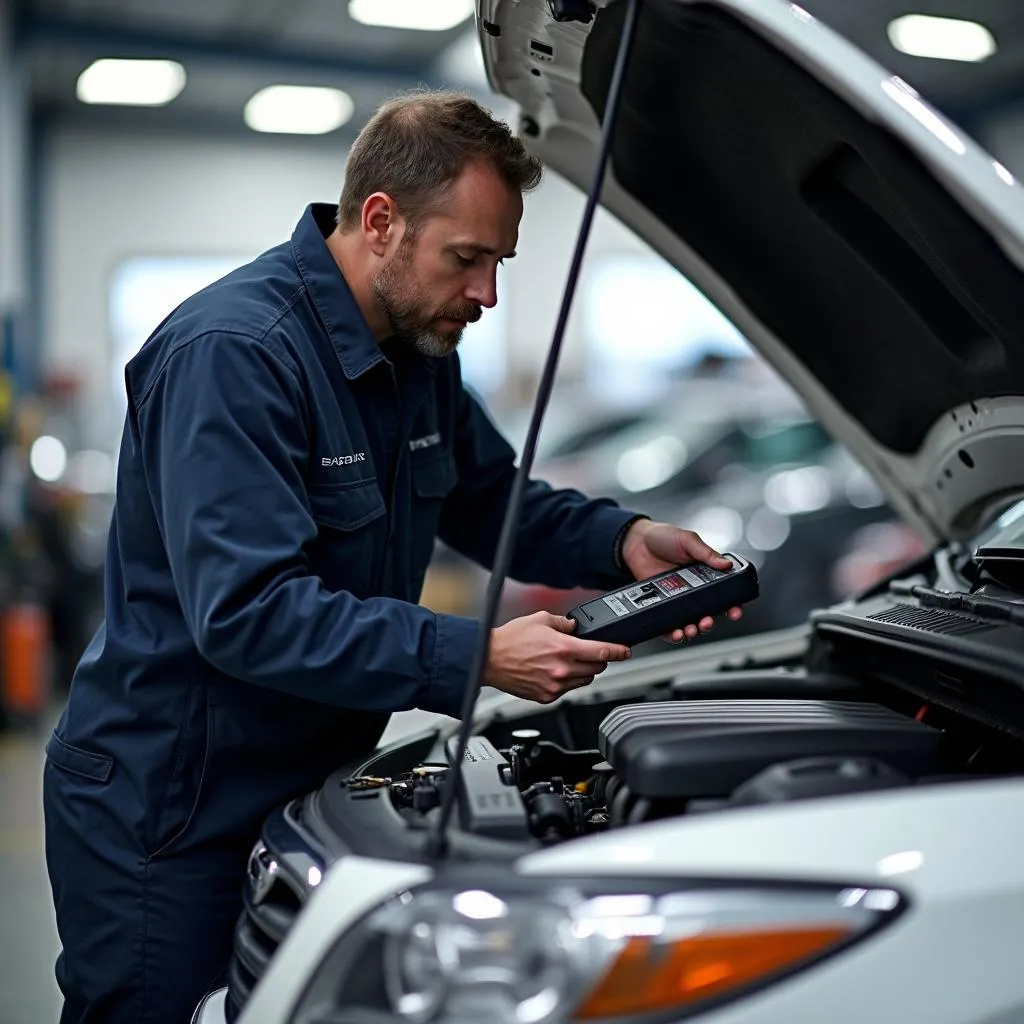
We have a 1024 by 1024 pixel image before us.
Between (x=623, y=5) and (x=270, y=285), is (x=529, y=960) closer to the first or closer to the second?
(x=270, y=285)

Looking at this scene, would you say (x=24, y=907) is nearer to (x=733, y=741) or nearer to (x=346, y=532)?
(x=346, y=532)

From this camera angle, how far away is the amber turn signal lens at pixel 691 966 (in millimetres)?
1151

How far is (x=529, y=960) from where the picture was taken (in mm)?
1178

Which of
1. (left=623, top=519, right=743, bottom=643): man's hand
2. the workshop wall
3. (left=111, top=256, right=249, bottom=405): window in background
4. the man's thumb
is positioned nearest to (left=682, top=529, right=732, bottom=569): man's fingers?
(left=623, top=519, right=743, bottom=643): man's hand

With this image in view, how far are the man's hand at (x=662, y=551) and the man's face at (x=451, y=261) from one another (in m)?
0.47

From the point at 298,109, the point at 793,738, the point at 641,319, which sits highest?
the point at 298,109

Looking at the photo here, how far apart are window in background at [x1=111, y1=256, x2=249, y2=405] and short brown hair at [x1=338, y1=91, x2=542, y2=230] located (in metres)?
12.2

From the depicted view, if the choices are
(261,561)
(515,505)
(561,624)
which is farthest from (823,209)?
(261,561)

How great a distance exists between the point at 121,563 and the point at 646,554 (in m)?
0.82

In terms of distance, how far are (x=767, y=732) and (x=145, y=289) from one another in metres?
13.2

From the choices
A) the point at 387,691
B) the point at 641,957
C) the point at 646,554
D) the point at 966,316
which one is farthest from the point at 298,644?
the point at 966,316

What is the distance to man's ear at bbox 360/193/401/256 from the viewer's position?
1880mm

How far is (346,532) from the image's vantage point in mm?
1849

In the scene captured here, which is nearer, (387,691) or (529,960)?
(529,960)
